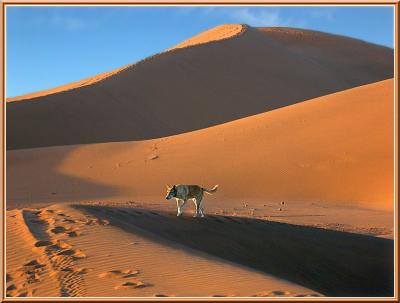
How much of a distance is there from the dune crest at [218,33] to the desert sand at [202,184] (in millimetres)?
11342

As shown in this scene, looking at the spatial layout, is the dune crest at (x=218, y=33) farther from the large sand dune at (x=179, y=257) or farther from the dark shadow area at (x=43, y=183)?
the large sand dune at (x=179, y=257)

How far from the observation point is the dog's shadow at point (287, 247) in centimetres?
903

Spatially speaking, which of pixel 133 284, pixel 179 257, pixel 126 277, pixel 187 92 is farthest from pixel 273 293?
pixel 187 92

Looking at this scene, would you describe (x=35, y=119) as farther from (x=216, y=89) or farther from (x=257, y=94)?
(x=257, y=94)

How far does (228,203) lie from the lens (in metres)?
17.0

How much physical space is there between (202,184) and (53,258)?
11.9 meters

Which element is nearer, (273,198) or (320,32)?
(273,198)

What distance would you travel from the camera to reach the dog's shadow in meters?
9.03

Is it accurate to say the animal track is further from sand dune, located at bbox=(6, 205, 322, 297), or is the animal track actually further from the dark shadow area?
the dark shadow area

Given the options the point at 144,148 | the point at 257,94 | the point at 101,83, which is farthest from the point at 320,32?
the point at 144,148

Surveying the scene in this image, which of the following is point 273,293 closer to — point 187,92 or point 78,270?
point 78,270

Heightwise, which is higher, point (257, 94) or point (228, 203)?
point (257, 94)

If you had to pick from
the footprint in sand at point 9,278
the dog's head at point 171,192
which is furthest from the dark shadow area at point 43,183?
the footprint in sand at point 9,278

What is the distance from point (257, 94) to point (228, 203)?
33.1m
